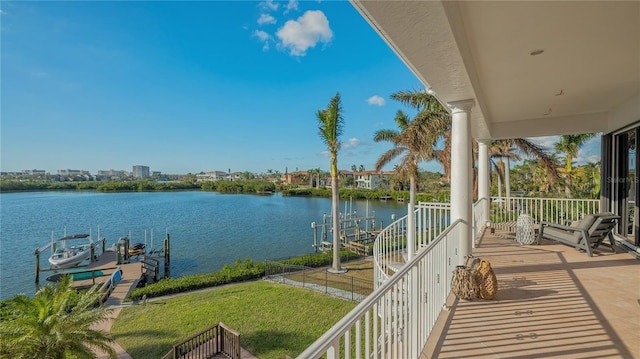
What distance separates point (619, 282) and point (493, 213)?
5712mm

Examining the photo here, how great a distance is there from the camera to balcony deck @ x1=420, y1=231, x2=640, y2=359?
Answer: 2.11 m

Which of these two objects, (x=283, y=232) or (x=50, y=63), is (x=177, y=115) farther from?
(x=283, y=232)

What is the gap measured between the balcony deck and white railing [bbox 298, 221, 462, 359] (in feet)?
0.65

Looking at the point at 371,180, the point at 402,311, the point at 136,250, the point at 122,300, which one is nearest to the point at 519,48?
the point at 402,311

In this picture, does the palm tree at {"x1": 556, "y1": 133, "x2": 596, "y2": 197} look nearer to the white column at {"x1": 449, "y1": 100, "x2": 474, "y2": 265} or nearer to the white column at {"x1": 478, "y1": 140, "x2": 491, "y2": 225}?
the white column at {"x1": 478, "y1": 140, "x2": 491, "y2": 225}

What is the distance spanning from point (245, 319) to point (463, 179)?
798 cm

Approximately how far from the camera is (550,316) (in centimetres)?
263

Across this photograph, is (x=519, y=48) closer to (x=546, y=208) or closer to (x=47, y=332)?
(x=546, y=208)

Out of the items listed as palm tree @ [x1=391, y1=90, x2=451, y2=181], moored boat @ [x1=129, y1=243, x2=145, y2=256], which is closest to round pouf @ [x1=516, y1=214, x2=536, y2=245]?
palm tree @ [x1=391, y1=90, x2=451, y2=181]

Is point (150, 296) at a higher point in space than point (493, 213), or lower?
lower

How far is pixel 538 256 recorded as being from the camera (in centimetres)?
482

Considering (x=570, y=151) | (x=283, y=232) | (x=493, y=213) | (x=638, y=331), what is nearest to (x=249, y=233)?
(x=283, y=232)

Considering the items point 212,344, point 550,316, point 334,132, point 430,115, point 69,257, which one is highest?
point 430,115

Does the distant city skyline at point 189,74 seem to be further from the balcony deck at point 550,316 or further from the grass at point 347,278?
the grass at point 347,278
